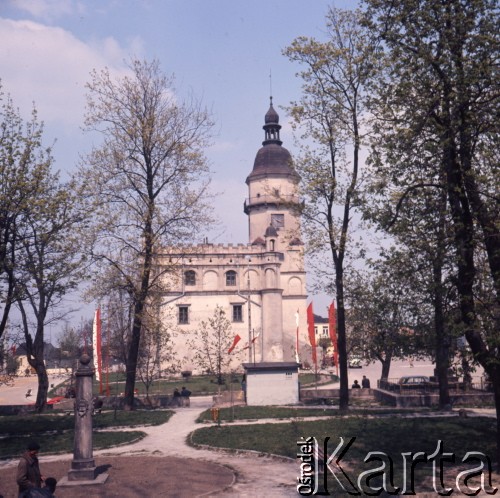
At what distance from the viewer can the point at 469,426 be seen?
1952cm

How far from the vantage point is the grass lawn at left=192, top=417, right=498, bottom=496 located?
51.8 ft

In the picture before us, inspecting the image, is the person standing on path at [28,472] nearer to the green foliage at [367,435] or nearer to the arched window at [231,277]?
the green foliage at [367,435]

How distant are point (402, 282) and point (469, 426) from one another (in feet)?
25.2

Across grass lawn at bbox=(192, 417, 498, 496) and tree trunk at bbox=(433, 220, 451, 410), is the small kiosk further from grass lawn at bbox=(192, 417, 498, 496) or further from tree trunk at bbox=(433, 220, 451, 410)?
tree trunk at bbox=(433, 220, 451, 410)

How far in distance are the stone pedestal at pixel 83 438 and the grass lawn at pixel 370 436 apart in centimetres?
523

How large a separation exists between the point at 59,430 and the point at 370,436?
12041mm

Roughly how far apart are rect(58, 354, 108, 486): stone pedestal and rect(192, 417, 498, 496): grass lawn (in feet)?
17.2

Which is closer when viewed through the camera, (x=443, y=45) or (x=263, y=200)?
(x=443, y=45)

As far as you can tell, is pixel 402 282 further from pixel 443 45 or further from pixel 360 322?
pixel 360 322

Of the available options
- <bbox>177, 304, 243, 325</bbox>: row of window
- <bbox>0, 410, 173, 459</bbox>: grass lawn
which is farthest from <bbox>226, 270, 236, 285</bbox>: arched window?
<bbox>0, 410, 173, 459</bbox>: grass lawn

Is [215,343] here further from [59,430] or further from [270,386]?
[59,430]

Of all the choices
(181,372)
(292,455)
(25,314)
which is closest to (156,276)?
(25,314)

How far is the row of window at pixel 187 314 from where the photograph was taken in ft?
209

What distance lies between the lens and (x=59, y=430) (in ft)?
73.0
